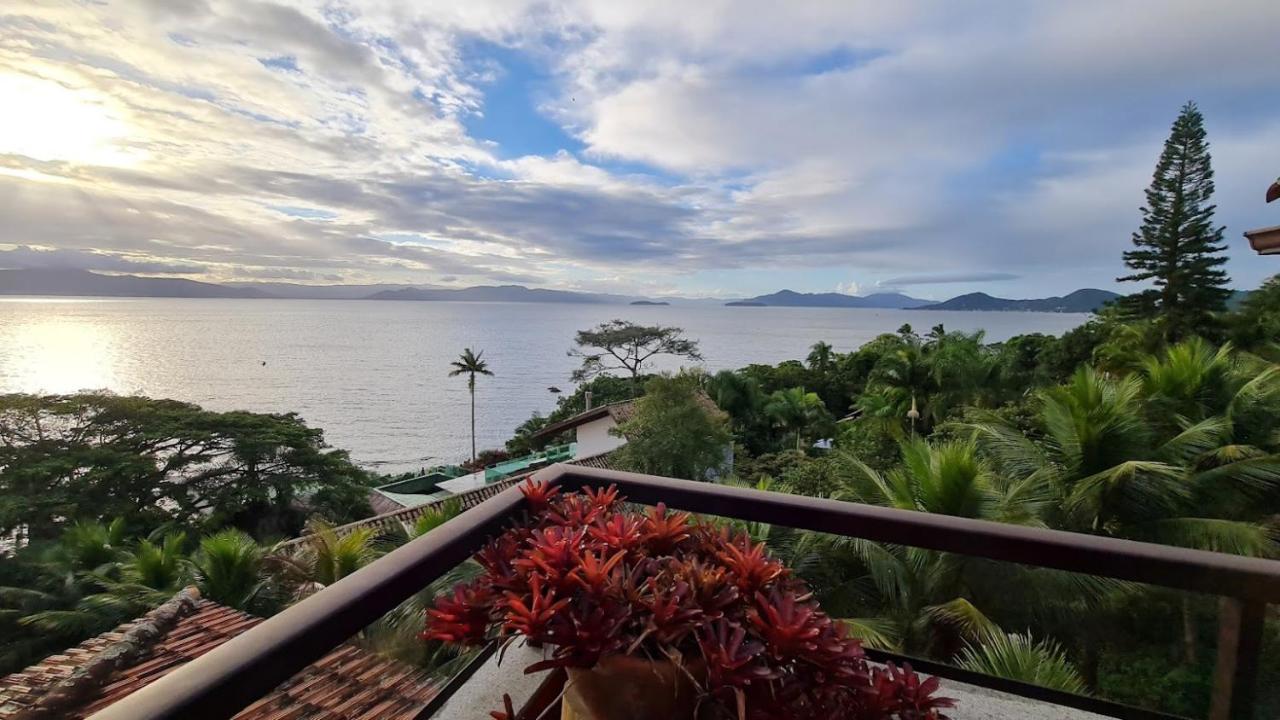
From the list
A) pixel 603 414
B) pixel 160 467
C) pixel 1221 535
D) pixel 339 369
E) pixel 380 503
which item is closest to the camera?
pixel 1221 535

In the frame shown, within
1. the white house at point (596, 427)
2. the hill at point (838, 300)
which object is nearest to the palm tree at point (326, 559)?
the white house at point (596, 427)

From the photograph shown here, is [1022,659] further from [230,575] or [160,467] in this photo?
[160,467]

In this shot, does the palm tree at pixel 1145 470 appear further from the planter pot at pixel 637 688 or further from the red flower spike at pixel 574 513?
the planter pot at pixel 637 688

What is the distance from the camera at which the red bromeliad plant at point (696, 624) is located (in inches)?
25.6

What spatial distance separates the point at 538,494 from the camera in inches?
46.4

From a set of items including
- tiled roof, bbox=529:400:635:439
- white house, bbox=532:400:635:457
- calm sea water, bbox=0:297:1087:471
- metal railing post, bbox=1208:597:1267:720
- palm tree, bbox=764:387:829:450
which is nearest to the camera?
metal railing post, bbox=1208:597:1267:720

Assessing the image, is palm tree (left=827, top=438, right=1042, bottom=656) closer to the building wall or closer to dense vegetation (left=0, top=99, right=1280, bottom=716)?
dense vegetation (left=0, top=99, right=1280, bottom=716)

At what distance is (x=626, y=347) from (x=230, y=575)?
3067cm

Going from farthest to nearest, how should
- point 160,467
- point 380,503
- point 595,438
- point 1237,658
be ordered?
point 595,438 → point 380,503 → point 160,467 → point 1237,658

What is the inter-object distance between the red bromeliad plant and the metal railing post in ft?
2.50

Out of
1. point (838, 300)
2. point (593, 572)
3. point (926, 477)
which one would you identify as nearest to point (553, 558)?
point (593, 572)

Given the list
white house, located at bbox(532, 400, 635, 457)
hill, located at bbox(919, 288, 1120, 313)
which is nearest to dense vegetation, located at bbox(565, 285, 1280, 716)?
white house, located at bbox(532, 400, 635, 457)

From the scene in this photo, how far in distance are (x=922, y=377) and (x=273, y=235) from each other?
37.0 meters

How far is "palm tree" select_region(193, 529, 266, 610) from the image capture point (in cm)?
896
